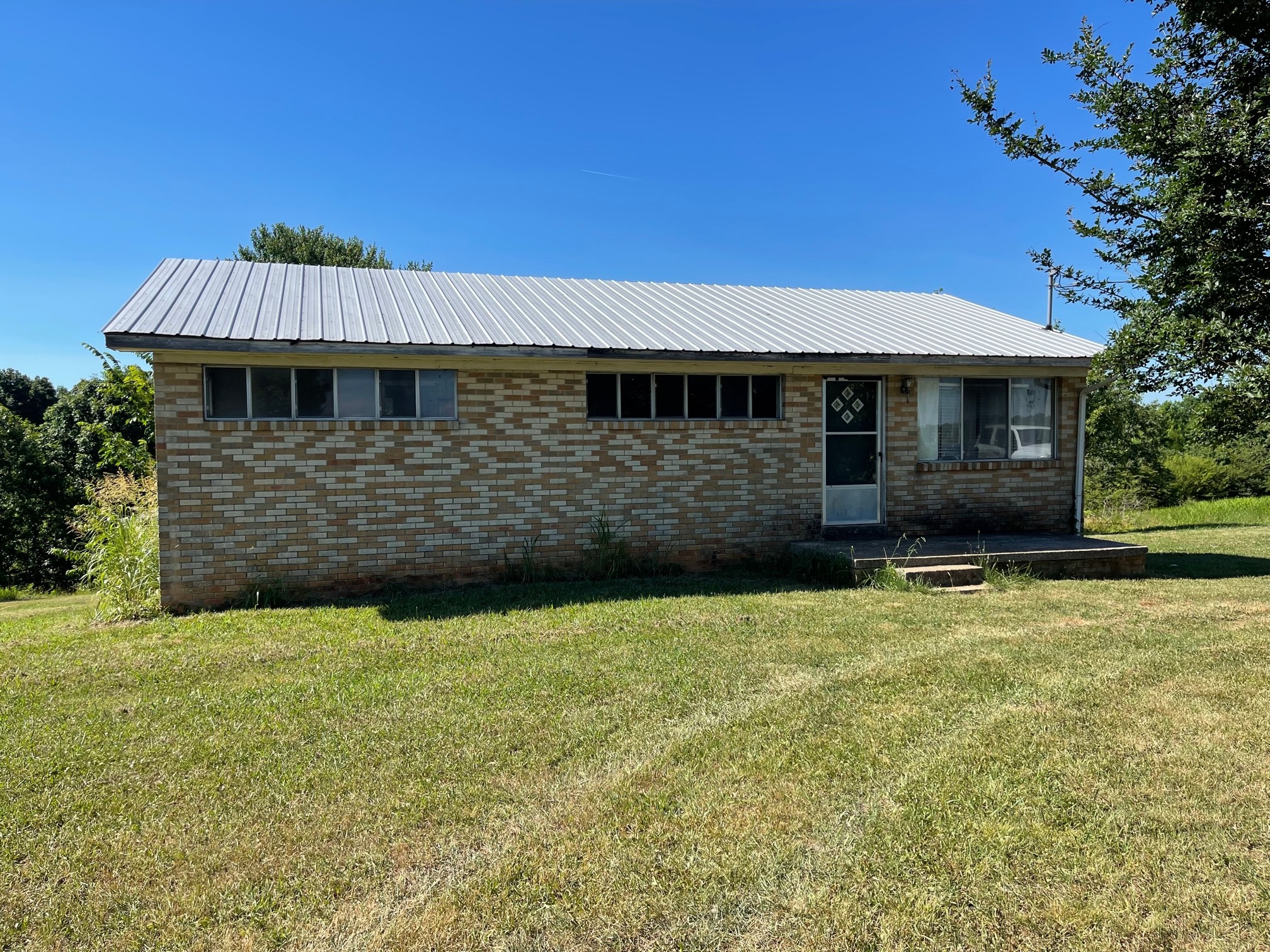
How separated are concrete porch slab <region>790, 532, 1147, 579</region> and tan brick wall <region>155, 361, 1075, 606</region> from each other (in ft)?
2.85

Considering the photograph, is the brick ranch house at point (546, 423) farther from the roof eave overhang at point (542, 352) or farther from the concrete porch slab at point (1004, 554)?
the concrete porch slab at point (1004, 554)

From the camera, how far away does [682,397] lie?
10336mm

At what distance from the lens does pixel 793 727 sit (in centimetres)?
458

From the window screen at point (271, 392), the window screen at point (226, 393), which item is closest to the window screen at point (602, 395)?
the window screen at point (271, 392)

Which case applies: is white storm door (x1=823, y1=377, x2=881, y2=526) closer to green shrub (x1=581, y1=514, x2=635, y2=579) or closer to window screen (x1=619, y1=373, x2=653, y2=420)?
window screen (x1=619, y1=373, x2=653, y2=420)

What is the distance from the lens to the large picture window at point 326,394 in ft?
28.2

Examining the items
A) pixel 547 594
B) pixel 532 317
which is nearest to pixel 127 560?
pixel 547 594

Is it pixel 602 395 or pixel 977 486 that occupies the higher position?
pixel 602 395

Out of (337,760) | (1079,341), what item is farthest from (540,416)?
(1079,341)

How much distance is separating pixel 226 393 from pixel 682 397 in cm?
534

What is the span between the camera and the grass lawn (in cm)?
284

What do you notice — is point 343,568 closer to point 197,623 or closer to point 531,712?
Answer: point 197,623

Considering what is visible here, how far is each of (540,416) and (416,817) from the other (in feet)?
21.2

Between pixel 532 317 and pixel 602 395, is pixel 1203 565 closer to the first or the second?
pixel 602 395
